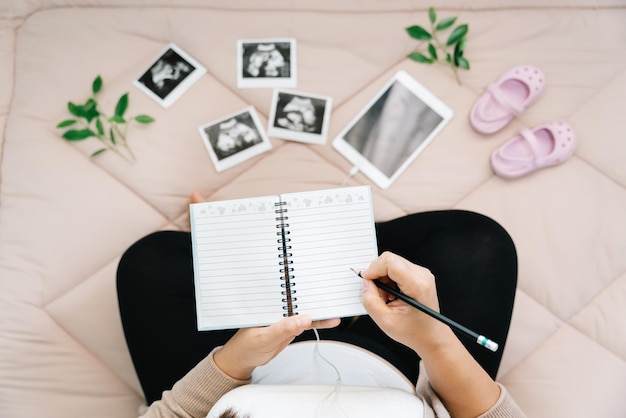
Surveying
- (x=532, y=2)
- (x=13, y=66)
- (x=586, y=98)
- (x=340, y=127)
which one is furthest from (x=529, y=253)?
(x=13, y=66)

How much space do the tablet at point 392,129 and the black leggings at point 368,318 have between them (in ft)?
0.77

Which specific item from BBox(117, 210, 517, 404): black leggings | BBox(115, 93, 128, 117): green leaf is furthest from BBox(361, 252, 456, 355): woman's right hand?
BBox(115, 93, 128, 117): green leaf

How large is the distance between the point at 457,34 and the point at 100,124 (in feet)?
3.25

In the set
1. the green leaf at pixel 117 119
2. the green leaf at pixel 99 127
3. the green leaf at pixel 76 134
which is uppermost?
the green leaf at pixel 117 119

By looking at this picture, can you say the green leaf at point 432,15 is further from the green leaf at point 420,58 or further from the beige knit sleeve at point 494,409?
the beige knit sleeve at point 494,409

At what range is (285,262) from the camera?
824mm

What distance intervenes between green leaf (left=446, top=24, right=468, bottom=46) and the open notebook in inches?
27.0

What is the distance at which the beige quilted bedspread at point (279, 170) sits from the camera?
1141 millimetres

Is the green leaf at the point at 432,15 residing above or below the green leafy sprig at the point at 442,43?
above

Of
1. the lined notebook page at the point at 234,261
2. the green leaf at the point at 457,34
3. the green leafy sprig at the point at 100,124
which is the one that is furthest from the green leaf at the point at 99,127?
the green leaf at the point at 457,34

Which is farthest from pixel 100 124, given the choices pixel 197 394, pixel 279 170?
pixel 197 394

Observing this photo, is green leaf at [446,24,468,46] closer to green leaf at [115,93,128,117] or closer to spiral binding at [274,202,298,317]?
spiral binding at [274,202,298,317]

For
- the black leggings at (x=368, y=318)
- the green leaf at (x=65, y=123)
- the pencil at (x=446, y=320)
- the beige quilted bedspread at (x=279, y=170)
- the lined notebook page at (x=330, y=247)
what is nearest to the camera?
the pencil at (x=446, y=320)

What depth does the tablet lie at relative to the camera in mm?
1264
